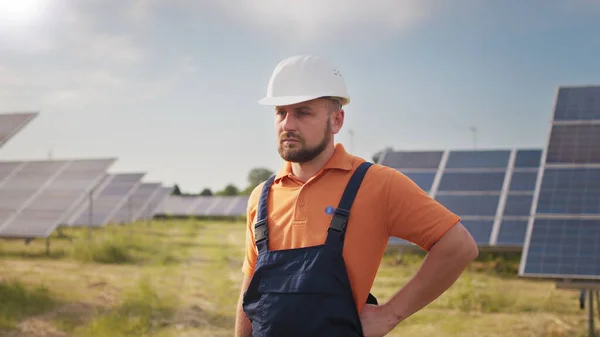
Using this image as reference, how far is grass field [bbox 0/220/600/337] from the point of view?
7.86 meters

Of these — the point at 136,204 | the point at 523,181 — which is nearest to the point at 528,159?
the point at 523,181

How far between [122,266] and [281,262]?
1246 centimetres

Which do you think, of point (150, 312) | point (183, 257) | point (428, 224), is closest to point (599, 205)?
point (150, 312)

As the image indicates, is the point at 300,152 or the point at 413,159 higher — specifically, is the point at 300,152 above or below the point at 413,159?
above

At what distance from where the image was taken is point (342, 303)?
2.40 metres

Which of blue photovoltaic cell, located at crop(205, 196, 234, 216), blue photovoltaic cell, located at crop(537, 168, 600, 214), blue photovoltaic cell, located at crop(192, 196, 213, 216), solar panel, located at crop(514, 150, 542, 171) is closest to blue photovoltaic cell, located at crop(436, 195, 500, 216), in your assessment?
solar panel, located at crop(514, 150, 542, 171)

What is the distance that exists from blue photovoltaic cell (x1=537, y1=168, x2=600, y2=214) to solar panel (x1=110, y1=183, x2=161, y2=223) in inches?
729

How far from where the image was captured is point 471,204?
42.8 feet

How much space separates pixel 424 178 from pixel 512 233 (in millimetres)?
2672

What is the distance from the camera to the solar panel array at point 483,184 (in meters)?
12.3

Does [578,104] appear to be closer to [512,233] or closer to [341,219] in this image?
[512,233]

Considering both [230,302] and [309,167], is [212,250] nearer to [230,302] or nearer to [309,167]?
[230,302]

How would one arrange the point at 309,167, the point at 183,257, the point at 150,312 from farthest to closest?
the point at 183,257, the point at 150,312, the point at 309,167

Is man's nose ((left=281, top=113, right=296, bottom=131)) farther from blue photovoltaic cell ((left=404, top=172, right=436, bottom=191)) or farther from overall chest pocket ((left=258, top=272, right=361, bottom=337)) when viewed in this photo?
blue photovoltaic cell ((left=404, top=172, right=436, bottom=191))
